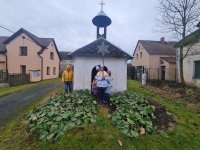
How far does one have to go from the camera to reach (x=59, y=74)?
37.9 m

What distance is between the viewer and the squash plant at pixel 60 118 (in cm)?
643

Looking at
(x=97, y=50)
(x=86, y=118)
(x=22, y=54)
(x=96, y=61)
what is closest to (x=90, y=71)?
(x=96, y=61)

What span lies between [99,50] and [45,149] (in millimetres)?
6687

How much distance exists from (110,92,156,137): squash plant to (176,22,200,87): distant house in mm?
13006

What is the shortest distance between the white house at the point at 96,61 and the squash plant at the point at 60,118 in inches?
116

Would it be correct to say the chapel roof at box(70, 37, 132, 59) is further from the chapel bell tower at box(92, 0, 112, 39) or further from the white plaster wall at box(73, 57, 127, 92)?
the chapel bell tower at box(92, 0, 112, 39)

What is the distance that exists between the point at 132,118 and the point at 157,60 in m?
26.2

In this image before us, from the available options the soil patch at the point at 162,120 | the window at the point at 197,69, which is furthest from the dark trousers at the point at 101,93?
the window at the point at 197,69

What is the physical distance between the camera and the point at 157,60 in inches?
1261

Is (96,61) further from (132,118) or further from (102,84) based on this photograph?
(132,118)

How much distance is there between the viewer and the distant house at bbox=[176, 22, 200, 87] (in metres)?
19.6

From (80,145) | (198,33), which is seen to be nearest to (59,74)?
(198,33)

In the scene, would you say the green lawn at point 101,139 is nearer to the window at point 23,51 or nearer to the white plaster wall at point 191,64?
the white plaster wall at point 191,64

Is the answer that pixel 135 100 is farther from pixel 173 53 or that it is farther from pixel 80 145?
pixel 173 53
